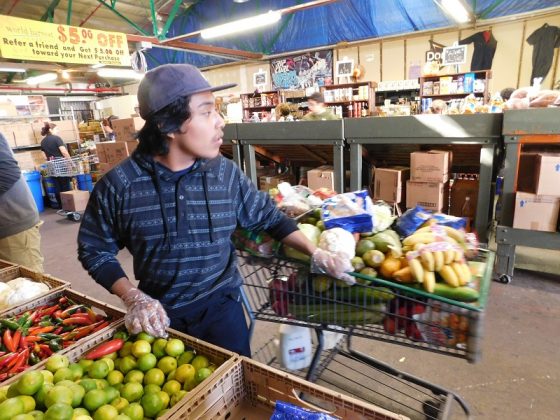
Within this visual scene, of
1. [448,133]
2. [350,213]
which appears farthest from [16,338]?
[448,133]

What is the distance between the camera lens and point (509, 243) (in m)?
3.26

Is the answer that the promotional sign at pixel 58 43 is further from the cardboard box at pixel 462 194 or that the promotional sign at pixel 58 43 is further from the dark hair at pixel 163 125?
the cardboard box at pixel 462 194

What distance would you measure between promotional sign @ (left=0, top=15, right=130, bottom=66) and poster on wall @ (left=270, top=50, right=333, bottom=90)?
508cm

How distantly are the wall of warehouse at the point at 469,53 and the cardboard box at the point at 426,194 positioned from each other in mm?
5593

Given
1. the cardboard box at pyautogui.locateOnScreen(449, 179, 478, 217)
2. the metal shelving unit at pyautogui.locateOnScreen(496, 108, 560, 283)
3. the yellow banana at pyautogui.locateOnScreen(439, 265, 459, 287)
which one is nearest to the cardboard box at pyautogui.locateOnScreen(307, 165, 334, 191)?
the cardboard box at pyautogui.locateOnScreen(449, 179, 478, 217)

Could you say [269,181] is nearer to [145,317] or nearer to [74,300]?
[74,300]

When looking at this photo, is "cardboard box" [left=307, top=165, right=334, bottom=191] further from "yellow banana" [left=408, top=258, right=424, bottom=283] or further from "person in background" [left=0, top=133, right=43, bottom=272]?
"yellow banana" [left=408, top=258, right=424, bottom=283]

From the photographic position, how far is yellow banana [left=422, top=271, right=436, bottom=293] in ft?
4.17

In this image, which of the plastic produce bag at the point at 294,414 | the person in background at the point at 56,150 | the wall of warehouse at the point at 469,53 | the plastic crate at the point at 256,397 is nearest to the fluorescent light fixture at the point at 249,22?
the wall of warehouse at the point at 469,53

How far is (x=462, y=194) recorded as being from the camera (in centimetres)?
409

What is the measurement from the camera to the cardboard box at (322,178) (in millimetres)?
4348

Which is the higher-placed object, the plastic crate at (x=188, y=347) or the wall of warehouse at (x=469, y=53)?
the wall of warehouse at (x=469, y=53)

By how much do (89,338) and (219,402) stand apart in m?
0.56

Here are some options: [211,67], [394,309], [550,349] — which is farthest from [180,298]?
[211,67]
